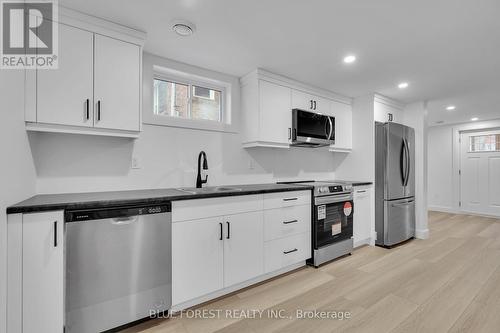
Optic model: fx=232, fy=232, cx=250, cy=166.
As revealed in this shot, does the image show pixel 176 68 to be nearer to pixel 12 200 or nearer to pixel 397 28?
pixel 12 200

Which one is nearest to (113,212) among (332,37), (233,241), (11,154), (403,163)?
(11,154)

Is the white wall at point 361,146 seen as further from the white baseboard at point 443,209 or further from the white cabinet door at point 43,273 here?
the white baseboard at point 443,209

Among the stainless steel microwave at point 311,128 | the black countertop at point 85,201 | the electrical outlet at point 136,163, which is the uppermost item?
the stainless steel microwave at point 311,128

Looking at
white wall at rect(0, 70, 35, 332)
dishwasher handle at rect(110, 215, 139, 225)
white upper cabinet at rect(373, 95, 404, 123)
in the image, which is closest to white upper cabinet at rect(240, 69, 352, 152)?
white upper cabinet at rect(373, 95, 404, 123)

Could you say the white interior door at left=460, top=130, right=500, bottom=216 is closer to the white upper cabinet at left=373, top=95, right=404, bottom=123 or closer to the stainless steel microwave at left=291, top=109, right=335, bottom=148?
the white upper cabinet at left=373, top=95, right=404, bottom=123

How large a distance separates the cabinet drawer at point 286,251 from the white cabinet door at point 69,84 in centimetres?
198

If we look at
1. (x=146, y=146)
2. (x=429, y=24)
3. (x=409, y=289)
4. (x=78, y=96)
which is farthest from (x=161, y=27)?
(x=409, y=289)

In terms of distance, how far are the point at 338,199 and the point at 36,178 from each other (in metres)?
3.06

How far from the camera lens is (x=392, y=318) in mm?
1813

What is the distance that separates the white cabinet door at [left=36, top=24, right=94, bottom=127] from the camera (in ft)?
5.44

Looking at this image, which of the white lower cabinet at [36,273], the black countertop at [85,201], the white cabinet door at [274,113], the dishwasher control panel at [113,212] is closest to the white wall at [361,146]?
the white cabinet door at [274,113]

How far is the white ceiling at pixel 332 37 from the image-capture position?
5.50 feet

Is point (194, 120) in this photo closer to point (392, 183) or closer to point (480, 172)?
point (392, 183)

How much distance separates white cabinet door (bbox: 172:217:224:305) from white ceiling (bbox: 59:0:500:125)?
1.62m
